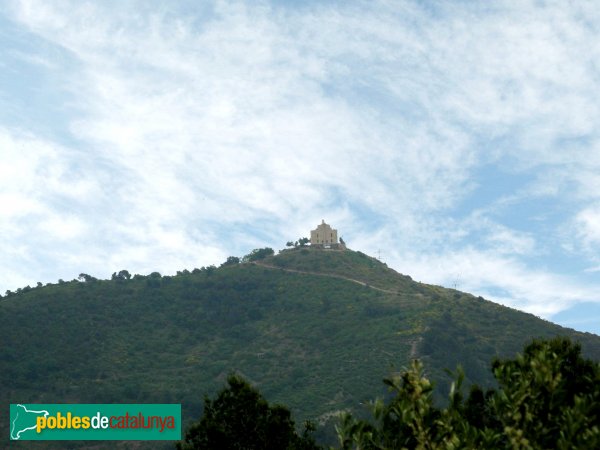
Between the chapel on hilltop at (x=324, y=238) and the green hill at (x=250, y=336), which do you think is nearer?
the green hill at (x=250, y=336)

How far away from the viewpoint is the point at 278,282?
14275 centimetres

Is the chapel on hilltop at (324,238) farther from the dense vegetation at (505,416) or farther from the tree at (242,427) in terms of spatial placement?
the dense vegetation at (505,416)

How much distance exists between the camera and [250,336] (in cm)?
11956

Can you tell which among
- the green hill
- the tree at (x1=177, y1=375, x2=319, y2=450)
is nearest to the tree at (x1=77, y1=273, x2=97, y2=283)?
the green hill

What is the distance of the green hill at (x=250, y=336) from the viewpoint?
296 feet

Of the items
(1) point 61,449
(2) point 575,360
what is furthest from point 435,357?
(2) point 575,360

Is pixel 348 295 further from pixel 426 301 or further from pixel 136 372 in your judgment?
pixel 136 372

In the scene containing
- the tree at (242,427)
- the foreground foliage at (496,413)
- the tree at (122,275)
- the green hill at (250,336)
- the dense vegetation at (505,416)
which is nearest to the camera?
the dense vegetation at (505,416)

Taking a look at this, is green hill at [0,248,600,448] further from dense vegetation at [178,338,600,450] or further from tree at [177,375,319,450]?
dense vegetation at [178,338,600,450]

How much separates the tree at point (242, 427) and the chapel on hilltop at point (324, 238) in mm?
148470

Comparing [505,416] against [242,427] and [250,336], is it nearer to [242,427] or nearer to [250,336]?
[242,427]

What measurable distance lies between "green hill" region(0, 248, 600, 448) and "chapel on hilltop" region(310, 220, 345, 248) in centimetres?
2075

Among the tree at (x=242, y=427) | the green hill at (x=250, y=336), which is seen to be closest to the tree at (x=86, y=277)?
the green hill at (x=250, y=336)

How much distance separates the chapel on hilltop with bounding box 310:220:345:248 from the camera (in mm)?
172975
